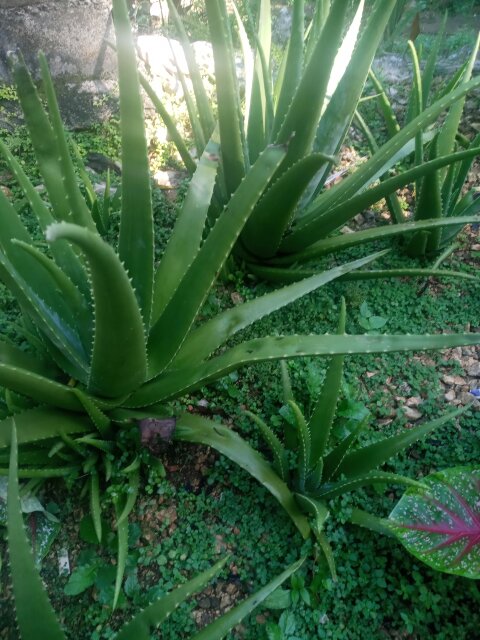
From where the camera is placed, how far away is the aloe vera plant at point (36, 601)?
0.89 metres

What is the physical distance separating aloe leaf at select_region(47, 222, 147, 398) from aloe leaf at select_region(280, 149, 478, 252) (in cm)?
92

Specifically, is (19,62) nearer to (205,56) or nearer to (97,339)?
(97,339)

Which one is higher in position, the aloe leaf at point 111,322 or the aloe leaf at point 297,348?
the aloe leaf at point 111,322

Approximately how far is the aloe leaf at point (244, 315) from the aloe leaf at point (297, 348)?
0.09 metres

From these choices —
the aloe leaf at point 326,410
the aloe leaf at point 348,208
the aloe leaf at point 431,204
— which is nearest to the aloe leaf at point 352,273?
A: the aloe leaf at point 348,208

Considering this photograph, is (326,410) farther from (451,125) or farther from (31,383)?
(451,125)

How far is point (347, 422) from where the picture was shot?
170cm

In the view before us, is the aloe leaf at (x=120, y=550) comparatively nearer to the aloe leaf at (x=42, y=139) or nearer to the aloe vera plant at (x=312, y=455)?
the aloe vera plant at (x=312, y=455)

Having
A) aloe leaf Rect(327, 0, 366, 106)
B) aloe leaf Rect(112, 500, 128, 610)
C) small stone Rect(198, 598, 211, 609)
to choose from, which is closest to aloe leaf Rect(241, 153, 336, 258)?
aloe leaf Rect(327, 0, 366, 106)

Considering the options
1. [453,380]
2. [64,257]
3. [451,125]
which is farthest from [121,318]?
[451,125]

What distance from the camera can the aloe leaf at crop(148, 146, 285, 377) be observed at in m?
1.25

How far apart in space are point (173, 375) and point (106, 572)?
0.57m

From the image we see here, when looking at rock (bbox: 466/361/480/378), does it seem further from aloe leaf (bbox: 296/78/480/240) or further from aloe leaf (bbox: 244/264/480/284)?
aloe leaf (bbox: 296/78/480/240)

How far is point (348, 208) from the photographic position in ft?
6.15
